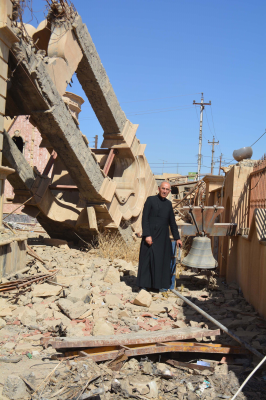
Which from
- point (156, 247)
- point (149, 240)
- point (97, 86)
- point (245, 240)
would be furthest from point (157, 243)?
point (97, 86)

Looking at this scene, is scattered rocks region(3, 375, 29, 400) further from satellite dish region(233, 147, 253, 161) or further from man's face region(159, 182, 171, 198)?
satellite dish region(233, 147, 253, 161)

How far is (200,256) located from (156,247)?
89 centimetres

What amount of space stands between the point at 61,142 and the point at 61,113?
588mm

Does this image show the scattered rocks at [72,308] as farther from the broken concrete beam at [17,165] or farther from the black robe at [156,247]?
the broken concrete beam at [17,165]

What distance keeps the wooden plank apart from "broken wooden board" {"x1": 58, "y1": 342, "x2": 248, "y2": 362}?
2.4 inches

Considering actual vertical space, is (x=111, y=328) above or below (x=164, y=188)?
below

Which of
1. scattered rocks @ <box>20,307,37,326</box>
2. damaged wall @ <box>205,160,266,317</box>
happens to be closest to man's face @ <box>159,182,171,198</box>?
damaged wall @ <box>205,160,266,317</box>

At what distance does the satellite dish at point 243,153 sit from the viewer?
662cm

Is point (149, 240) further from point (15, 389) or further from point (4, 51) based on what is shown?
point (4, 51)

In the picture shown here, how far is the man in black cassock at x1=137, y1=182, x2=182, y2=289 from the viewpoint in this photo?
585cm

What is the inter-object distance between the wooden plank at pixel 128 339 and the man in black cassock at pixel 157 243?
2061 millimetres

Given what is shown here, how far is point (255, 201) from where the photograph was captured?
19.2 feet

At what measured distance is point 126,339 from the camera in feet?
11.5

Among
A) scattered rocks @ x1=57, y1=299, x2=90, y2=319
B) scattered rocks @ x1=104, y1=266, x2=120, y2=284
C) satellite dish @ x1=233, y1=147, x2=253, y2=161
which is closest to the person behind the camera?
scattered rocks @ x1=57, y1=299, x2=90, y2=319
